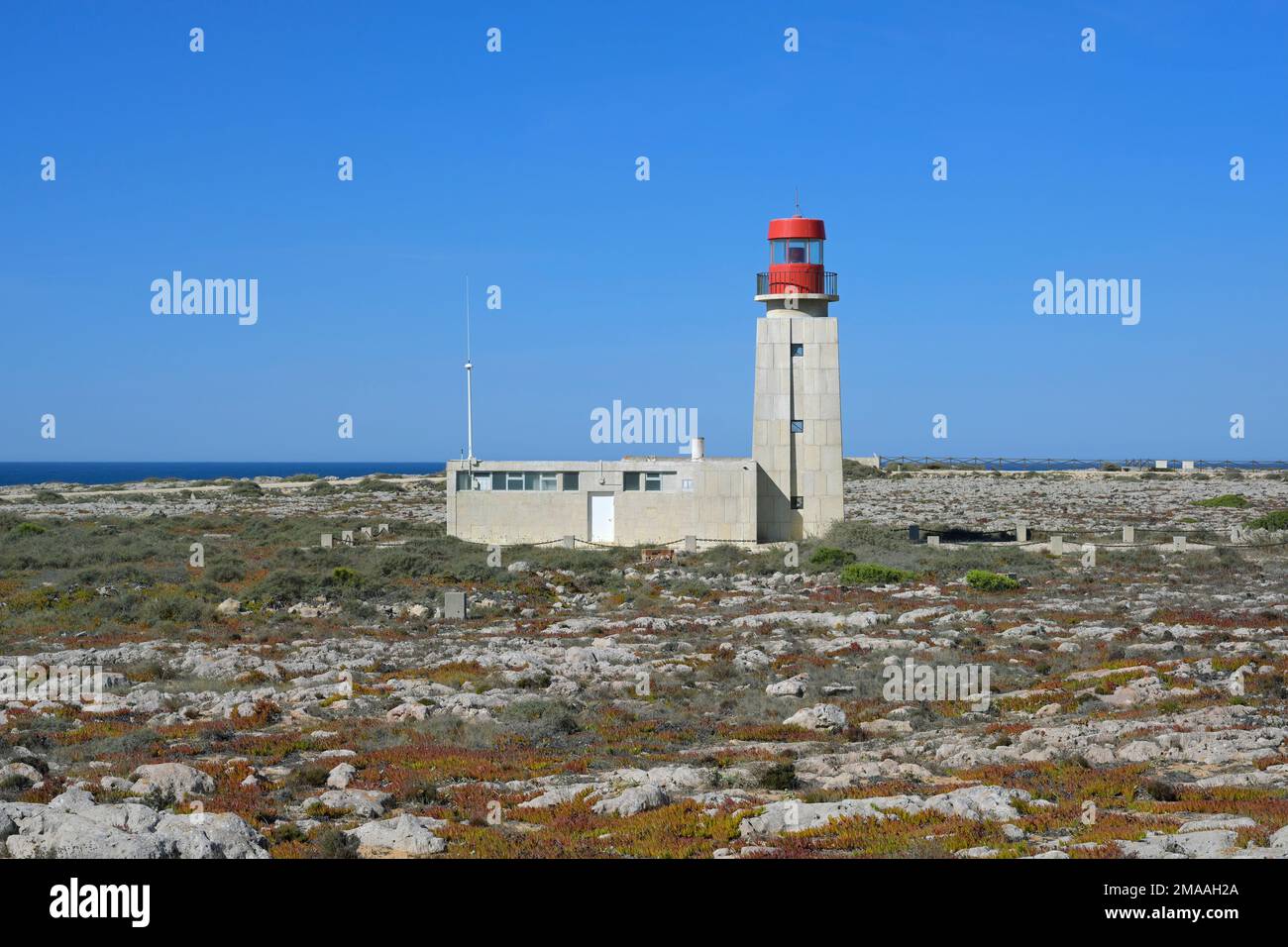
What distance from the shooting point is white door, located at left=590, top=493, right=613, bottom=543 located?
44.3 meters

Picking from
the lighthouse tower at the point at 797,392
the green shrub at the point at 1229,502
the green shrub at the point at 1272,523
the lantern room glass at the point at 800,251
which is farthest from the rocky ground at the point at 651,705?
the green shrub at the point at 1229,502

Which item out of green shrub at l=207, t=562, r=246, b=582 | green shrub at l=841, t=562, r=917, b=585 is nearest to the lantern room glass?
green shrub at l=841, t=562, r=917, b=585

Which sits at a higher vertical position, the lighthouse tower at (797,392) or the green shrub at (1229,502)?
the lighthouse tower at (797,392)

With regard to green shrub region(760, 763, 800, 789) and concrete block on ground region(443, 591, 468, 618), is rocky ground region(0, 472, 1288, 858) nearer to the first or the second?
green shrub region(760, 763, 800, 789)

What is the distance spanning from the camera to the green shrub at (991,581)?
32469mm

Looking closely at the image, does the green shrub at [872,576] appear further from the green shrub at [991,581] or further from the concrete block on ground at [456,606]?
the concrete block on ground at [456,606]

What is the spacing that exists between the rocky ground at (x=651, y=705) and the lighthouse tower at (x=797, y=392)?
2.26 m

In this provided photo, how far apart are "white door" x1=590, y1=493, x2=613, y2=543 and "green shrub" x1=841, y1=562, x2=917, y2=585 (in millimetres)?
11589

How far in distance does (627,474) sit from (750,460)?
4.58 meters

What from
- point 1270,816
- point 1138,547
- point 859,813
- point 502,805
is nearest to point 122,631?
point 502,805

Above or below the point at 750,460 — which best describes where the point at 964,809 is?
below
